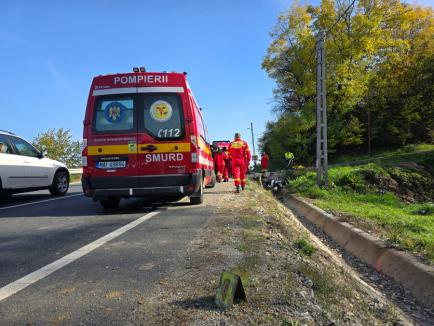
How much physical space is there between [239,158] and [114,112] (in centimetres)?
512

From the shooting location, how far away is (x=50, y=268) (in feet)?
15.0

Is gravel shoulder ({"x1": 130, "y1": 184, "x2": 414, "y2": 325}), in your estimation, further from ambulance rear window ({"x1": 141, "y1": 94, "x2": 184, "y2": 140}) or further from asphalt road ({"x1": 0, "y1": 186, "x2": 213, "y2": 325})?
ambulance rear window ({"x1": 141, "y1": 94, "x2": 184, "y2": 140})


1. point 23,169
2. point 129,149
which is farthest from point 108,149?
point 23,169

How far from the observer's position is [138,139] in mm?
8617

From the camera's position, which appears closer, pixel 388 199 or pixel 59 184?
pixel 388 199

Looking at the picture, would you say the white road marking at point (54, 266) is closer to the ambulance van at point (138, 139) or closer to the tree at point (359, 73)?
the ambulance van at point (138, 139)

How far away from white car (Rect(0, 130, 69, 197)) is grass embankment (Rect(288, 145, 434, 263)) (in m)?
7.28

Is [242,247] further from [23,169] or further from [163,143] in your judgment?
[23,169]

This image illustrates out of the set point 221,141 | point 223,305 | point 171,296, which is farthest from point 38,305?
point 221,141

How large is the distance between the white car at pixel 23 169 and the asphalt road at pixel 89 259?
1935 millimetres

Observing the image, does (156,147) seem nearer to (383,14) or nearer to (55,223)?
(55,223)

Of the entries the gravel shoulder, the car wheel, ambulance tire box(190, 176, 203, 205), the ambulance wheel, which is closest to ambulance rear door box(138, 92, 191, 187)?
ambulance tire box(190, 176, 203, 205)

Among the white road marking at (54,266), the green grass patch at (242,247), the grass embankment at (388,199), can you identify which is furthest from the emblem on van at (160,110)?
the green grass patch at (242,247)

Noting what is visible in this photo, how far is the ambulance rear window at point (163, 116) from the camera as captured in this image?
865 centimetres
